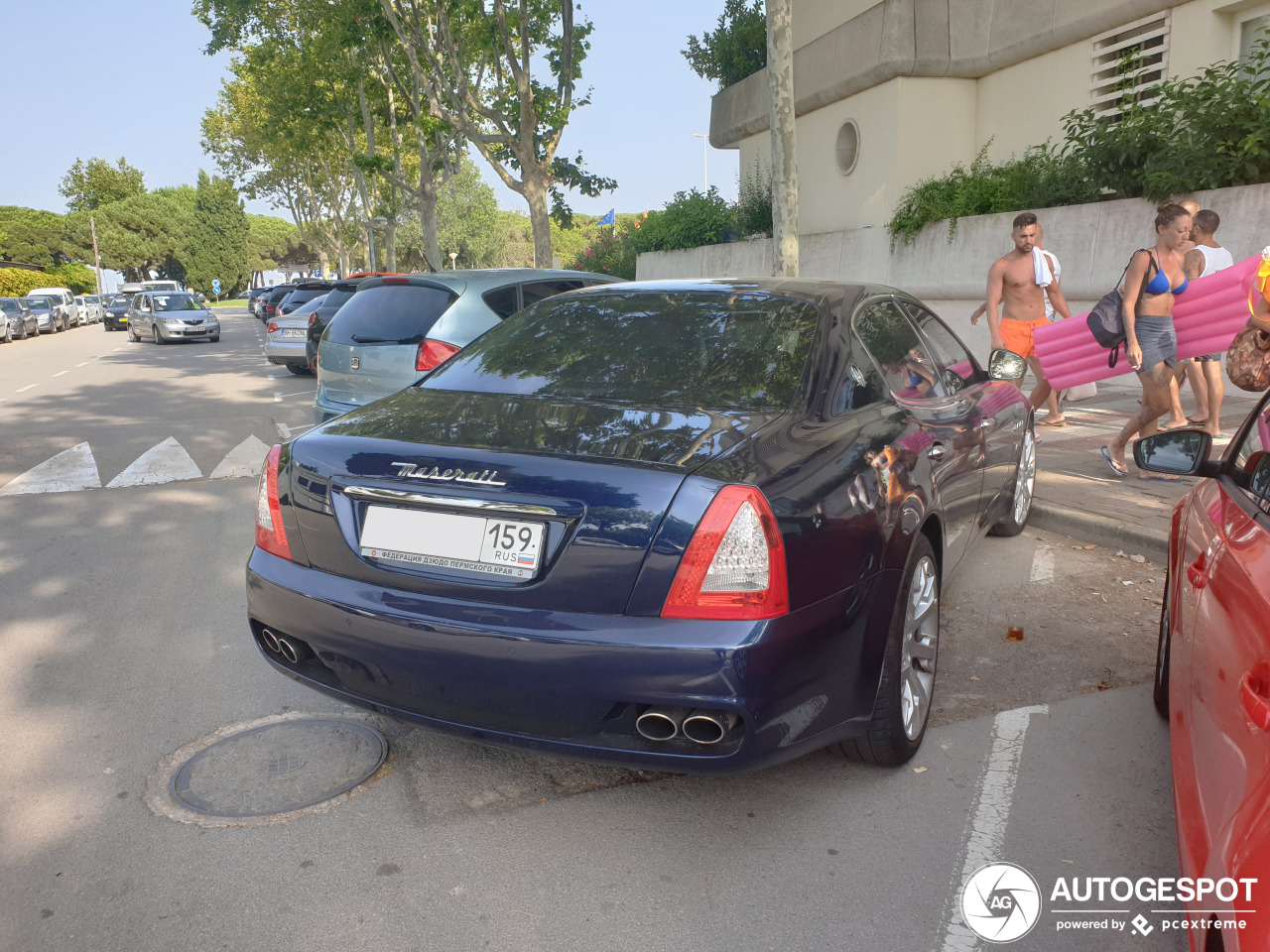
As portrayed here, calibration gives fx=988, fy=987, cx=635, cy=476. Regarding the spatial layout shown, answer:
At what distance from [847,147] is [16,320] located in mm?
32232

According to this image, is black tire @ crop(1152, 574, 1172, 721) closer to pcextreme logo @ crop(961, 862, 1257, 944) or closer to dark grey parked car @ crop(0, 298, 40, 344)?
pcextreme logo @ crop(961, 862, 1257, 944)

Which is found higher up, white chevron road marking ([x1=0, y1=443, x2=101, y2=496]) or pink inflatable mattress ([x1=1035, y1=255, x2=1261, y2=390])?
pink inflatable mattress ([x1=1035, y1=255, x2=1261, y2=390])

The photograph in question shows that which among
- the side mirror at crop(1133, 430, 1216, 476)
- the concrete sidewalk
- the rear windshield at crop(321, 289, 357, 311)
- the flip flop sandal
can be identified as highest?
the rear windshield at crop(321, 289, 357, 311)

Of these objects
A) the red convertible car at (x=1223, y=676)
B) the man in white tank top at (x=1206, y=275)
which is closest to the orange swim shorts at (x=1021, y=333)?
the man in white tank top at (x=1206, y=275)

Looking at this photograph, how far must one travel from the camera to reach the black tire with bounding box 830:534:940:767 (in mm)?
2975

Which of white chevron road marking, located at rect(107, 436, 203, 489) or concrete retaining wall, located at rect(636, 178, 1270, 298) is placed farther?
concrete retaining wall, located at rect(636, 178, 1270, 298)

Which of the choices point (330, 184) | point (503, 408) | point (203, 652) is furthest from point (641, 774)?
point (330, 184)

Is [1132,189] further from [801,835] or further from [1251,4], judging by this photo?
[801,835]

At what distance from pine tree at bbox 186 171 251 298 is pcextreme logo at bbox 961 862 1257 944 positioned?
102m

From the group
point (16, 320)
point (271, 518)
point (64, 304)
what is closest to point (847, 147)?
point (271, 518)

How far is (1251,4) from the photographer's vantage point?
37.0ft

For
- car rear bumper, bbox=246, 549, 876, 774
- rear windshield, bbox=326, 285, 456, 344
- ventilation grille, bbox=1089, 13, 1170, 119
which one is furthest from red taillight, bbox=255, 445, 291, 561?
ventilation grille, bbox=1089, 13, 1170, 119

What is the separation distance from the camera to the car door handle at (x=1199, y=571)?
96.3 inches

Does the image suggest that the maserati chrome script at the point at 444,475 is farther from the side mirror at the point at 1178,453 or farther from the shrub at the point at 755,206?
the shrub at the point at 755,206
